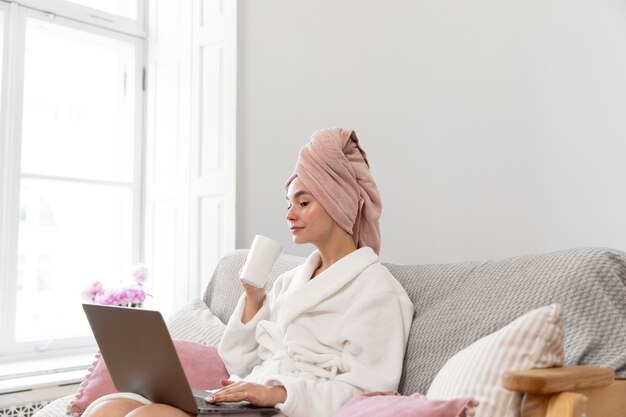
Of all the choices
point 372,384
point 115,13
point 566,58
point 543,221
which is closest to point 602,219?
point 543,221

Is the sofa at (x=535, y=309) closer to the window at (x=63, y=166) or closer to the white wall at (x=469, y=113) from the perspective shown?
the white wall at (x=469, y=113)

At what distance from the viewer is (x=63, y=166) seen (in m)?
3.69

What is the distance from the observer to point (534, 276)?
1.52m

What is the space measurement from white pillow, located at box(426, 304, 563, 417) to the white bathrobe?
0.27m

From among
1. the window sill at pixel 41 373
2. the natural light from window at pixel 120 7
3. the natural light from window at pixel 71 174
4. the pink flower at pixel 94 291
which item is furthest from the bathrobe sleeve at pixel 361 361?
the natural light from window at pixel 120 7

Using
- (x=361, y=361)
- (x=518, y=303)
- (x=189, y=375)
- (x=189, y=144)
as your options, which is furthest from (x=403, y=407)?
(x=189, y=144)

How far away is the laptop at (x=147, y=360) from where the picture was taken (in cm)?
137

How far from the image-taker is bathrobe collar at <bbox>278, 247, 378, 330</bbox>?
167 cm

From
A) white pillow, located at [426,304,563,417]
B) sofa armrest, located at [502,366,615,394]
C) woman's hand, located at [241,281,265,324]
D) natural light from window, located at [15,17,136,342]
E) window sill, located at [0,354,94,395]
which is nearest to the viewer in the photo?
sofa armrest, located at [502,366,615,394]

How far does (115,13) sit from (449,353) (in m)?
3.29

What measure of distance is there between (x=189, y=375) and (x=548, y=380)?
44.2 inches

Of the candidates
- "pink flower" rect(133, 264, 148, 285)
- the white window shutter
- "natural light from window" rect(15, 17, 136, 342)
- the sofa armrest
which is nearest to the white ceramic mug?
the sofa armrest

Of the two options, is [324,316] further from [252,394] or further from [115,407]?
[115,407]

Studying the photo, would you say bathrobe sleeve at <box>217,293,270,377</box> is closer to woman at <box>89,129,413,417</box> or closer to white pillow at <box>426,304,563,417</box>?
woman at <box>89,129,413,417</box>
